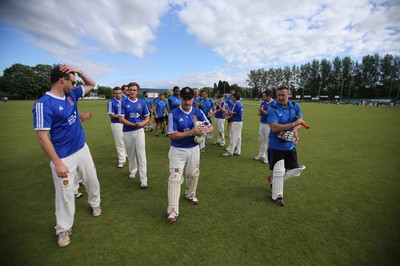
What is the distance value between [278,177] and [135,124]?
363cm

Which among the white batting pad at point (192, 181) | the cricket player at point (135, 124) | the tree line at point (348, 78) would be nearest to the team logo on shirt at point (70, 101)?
the cricket player at point (135, 124)

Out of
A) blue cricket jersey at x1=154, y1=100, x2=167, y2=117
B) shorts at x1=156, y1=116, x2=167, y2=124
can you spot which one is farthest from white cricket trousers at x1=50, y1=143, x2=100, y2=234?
shorts at x1=156, y1=116, x2=167, y2=124

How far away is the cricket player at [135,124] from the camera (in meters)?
5.07

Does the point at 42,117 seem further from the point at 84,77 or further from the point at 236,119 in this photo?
the point at 236,119

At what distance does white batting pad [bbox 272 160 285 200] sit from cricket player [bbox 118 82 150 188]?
3194 millimetres

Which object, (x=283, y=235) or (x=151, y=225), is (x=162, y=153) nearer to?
(x=151, y=225)

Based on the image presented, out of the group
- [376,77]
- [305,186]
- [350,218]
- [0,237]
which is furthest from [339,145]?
[376,77]

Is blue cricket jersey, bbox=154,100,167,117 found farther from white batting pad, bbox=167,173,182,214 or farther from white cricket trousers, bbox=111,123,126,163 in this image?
white batting pad, bbox=167,173,182,214

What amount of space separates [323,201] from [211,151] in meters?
4.92

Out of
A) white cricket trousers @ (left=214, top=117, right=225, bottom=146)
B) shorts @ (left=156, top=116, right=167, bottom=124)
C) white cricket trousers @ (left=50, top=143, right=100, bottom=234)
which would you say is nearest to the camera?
white cricket trousers @ (left=50, top=143, right=100, bottom=234)

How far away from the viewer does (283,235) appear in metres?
3.40

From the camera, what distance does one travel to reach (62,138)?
10.2 feet

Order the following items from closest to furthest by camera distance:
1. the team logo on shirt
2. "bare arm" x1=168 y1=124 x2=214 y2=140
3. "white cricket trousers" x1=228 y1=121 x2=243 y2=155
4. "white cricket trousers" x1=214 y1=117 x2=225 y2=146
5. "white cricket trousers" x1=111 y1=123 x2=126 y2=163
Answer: the team logo on shirt, "bare arm" x1=168 y1=124 x2=214 y2=140, "white cricket trousers" x1=111 y1=123 x2=126 y2=163, "white cricket trousers" x1=228 y1=121 x2=243 y2=155, "white cricket trousers" x1=214 y1=117 x2=225 y2=146

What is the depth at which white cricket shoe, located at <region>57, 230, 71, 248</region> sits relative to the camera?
122 inches
